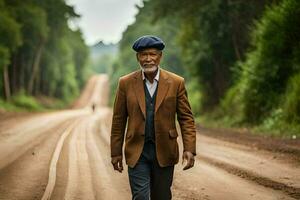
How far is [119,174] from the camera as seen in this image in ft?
36.2

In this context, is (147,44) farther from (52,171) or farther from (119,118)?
(52,171)

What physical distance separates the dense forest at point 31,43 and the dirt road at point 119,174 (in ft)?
74.3

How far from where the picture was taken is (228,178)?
33.8 ft

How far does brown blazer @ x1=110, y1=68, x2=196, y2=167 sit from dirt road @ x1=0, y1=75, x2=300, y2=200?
3616 millimetres

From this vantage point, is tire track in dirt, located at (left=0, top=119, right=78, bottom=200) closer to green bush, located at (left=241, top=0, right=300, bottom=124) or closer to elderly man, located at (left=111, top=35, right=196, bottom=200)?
elderly man, located at (left=111, top=35, right=196, bottom=200)

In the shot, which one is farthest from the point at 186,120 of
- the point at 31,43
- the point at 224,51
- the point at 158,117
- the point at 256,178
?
the point at 31,43

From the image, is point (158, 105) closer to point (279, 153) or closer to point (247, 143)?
point (279, 153)

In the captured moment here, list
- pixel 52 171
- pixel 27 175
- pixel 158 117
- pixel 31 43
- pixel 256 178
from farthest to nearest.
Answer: pixel 31 43 < pixel 52 171 < pixel 27 175 < pixel 256 178 < pixel 158 117

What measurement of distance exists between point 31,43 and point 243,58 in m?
26.1

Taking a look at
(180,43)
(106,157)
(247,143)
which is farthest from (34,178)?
(180,43)

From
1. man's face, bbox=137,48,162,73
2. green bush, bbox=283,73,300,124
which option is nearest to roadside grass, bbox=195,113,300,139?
green bush, bbox=283,73,300,124

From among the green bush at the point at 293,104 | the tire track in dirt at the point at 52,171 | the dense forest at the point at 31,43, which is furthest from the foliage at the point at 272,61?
the dense forest at the point at 31,43

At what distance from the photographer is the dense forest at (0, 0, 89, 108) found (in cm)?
3863

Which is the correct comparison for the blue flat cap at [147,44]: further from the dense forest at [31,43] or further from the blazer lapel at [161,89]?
the dense forest at [31,43]
